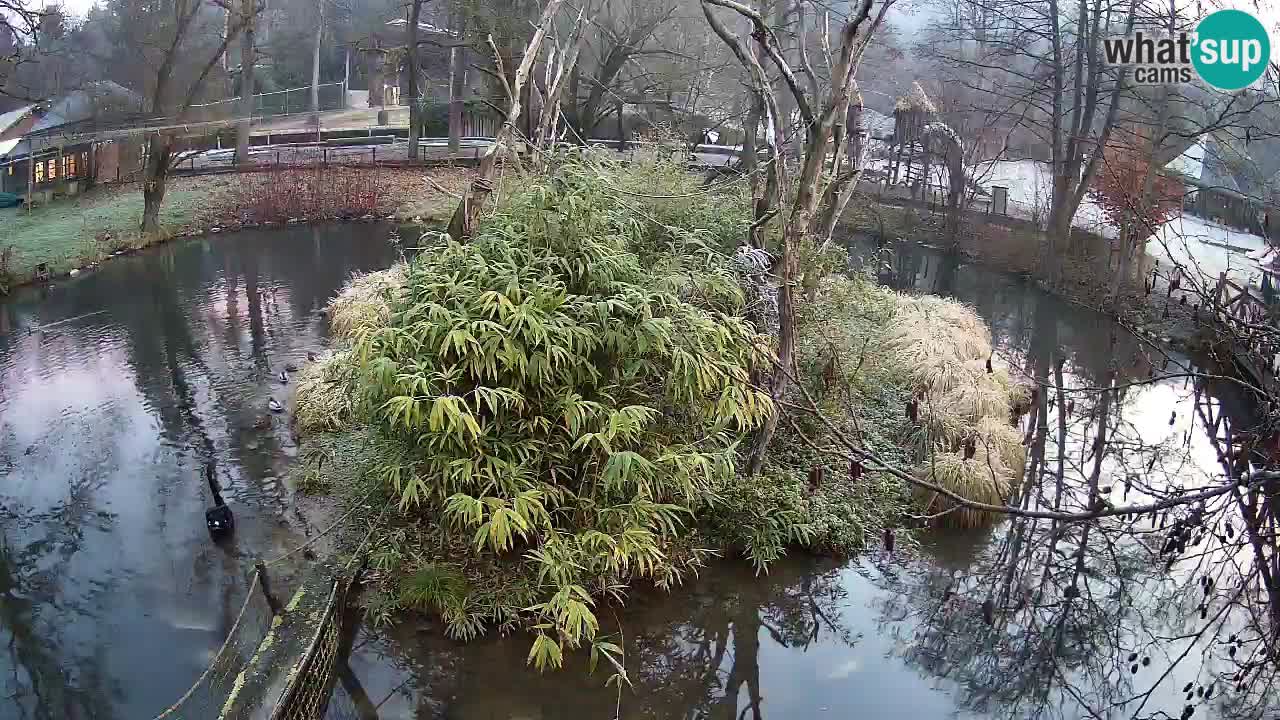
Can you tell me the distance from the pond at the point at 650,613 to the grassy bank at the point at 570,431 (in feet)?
0.91

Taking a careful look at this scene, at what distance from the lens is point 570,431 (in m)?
6.04

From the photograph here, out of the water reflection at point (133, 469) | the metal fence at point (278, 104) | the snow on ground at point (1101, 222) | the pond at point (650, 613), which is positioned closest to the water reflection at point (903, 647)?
the pond at point (650, 613)

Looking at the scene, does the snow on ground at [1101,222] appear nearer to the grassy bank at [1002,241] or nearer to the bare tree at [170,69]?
the grassy bank at [1002,241]

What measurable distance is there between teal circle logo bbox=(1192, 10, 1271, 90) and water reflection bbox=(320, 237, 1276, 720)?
2.46 meters

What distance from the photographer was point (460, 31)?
21.2 meters

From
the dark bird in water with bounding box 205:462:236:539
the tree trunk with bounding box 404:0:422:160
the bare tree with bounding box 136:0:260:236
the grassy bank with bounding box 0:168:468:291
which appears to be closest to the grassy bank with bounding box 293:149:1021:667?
the dark bird in water with bounding box 205:462:236:539

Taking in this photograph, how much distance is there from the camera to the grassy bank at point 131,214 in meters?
14.5

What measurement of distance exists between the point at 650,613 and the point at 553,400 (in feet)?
5.15

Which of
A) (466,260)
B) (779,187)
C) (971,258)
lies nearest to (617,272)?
(466,260)

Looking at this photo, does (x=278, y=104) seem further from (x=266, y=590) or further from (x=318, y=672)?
(x=318, y=672)

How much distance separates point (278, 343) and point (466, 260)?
6.21 meters

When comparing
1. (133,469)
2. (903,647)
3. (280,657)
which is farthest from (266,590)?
(903,647)

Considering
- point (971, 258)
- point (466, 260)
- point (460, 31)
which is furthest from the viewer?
point (460, 31)

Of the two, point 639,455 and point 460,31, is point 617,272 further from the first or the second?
point 460,31
